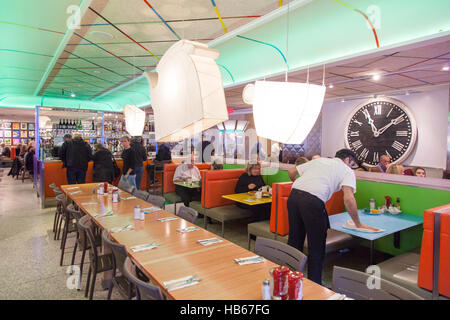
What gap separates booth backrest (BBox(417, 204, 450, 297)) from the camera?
7.00ft

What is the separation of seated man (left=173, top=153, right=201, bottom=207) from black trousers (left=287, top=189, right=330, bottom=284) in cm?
285

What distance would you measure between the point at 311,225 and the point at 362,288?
1.11 metres

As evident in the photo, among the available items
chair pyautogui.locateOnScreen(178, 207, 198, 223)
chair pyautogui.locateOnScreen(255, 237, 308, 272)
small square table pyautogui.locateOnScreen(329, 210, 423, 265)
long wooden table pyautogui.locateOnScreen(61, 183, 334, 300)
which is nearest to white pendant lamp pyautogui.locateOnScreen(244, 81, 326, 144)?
chair pyautogui.locateOnScreen(255, 237, 308, 272)

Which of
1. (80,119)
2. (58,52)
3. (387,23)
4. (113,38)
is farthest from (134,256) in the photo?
(80,119)

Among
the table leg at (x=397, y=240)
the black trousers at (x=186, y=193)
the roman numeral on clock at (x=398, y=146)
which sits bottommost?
the table leg at (x=397, y=240)

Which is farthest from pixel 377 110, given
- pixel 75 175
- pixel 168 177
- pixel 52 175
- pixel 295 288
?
pixel 52 175

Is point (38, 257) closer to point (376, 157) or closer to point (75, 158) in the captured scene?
point (75, 158)

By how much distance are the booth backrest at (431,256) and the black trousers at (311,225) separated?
79 cm

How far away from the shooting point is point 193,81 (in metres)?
0.97

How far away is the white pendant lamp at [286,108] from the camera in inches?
73.0

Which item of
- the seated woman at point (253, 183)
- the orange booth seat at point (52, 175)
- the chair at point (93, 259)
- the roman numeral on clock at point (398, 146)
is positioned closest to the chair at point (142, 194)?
the chair at point (93, 259)

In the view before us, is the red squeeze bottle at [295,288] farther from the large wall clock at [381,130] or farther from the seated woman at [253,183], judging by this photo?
the large wall clock at [381,130]
